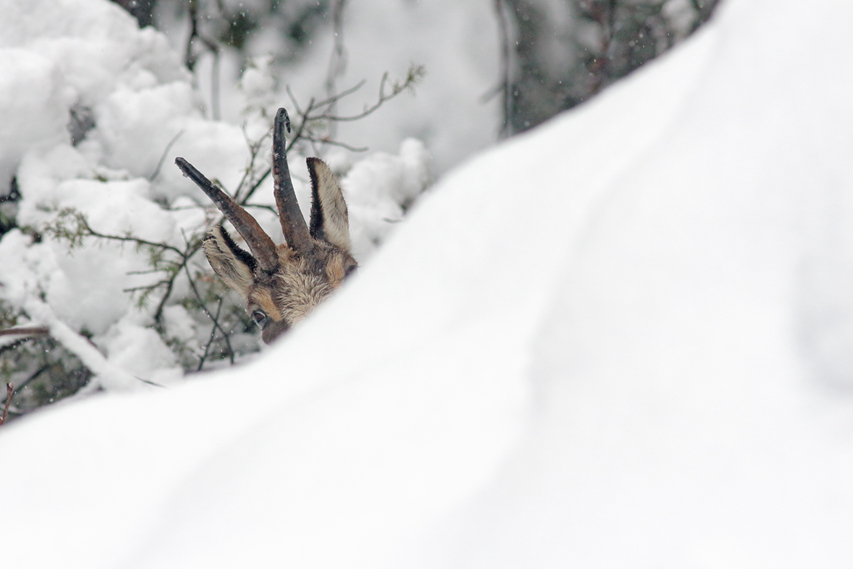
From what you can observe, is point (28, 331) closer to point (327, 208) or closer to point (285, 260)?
point (285, 260)

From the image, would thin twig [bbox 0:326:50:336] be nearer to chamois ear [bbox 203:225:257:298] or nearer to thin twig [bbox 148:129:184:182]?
chamois ear [bbox 203:225:257:298]

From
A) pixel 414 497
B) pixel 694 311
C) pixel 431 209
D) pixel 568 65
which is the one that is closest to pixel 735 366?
pixel 694 311

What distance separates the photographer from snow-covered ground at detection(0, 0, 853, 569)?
1.94ft

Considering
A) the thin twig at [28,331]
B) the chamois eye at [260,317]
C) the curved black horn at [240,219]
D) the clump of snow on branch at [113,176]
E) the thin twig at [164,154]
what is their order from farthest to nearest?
the thin twig at [164,154] < the clump of snow on branch at [113,176] < the thin twig at [28,331] < the chamois eye at [260,317] < the curved black horn at [240,219]

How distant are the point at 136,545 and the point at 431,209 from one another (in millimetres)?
813

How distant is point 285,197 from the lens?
2.78m

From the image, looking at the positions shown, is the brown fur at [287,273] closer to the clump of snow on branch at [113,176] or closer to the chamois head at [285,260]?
the chamois head at [285,260]

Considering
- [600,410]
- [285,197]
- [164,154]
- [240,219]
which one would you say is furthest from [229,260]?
[600,410]

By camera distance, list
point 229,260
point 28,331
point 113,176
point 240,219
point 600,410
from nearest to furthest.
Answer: point 600,410 < point 240,219 < point 229,260 < point 28,331 < point 113,176

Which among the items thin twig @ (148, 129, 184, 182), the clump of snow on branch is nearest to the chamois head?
the clump of snow on branch

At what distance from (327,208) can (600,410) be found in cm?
243

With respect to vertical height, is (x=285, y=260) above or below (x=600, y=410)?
below

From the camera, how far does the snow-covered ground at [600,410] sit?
0.59 m

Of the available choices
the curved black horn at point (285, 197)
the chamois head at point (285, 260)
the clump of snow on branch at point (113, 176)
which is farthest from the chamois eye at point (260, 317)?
the clump of snow on branch at point (113, 176)
